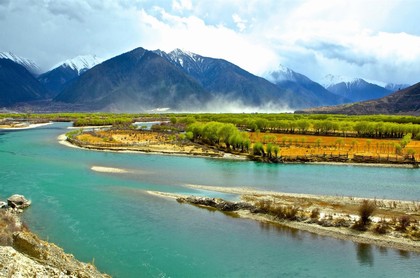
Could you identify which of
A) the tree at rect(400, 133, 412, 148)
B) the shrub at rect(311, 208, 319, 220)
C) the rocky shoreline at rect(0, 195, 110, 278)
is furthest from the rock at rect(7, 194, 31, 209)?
the tree at rect(400, 133, 412, 148)

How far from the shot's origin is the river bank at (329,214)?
37.3 metres

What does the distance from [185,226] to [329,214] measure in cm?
1563

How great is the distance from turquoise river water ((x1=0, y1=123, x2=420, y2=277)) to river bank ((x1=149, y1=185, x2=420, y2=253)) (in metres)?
1.65

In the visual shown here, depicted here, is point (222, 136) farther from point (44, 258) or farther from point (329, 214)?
point (44, 258)

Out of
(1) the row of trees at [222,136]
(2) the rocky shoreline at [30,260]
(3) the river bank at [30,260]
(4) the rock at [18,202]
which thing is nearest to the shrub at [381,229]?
(3) the river bank at [30,260]

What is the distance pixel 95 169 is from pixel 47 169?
8.46 m

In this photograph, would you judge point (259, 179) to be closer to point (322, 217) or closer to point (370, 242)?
point (322, 217)

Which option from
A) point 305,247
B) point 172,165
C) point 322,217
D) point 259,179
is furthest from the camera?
point 172,165

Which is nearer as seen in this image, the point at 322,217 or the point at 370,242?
the point at 370,242

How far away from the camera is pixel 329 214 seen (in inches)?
1708

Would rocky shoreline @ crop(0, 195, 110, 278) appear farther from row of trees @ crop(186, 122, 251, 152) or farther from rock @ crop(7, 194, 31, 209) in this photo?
row of trees @ crop(186, 122, 251, 152)

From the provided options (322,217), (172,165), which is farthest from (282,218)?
(172,165)

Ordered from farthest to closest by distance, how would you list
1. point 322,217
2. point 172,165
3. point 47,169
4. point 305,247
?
point 172,165
point 47,169
point 322,217
point 305,247

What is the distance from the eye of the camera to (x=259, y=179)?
217 feet
